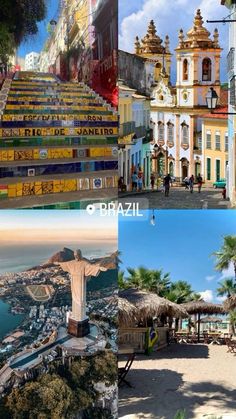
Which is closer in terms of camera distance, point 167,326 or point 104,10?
point 104,10

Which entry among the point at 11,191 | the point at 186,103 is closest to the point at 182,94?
the point at 186,103

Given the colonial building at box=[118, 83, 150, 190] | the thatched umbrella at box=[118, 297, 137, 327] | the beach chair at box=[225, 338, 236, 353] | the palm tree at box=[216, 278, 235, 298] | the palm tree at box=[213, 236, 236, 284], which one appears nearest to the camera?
the colonial building at box=[118, 83, 150, 190]

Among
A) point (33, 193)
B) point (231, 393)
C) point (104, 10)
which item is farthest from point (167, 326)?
point (104, 10)

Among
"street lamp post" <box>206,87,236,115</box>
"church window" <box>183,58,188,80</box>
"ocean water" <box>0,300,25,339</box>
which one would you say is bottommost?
"ocean water" <box>0,300,25,339</box>

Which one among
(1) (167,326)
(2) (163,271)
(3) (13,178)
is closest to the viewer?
(3) (13,178)

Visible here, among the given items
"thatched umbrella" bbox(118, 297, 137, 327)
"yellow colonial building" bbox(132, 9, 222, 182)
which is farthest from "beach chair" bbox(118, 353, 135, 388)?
"yellow colonial building" bbox(132, 9, 222, 182)

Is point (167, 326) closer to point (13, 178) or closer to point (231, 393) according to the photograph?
point (231, 393)

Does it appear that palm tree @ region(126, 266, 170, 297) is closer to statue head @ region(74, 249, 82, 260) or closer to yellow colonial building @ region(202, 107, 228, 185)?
statue head @ region(74, 249, 82, 260)
